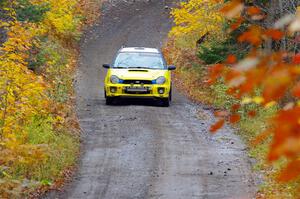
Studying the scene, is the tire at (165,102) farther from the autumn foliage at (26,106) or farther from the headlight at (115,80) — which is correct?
the autumn foliage at (26,106)

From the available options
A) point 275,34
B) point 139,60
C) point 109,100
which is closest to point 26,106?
point 109,100

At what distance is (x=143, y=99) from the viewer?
20500 mm

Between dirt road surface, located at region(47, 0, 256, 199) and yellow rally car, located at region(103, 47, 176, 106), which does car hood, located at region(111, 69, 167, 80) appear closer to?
yellow rally car, located at region(103, 47, 176, 106)

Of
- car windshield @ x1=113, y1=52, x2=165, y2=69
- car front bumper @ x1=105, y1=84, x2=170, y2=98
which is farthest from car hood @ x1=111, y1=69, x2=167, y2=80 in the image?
car windshield @ x1=113, y1=52, x2=165, y2=69

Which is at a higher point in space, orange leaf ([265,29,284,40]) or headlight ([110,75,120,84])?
orange leaf ([265,29,284,40])

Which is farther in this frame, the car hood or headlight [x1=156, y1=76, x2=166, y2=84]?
headlight [x1=156, y1=76, x2=166, y2=84]

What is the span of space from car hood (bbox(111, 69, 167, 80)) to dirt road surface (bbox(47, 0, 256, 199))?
89 cm

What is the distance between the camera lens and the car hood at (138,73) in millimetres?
19312

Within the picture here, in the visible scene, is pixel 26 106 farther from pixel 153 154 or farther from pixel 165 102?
pixel 165 102

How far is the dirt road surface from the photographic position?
10727 mm

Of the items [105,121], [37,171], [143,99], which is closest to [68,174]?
[37,171]

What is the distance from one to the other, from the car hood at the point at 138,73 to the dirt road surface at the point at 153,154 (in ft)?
2.91

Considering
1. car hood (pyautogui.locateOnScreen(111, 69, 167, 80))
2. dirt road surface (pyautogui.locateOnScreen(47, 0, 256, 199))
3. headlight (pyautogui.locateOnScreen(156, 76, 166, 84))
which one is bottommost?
dirt road surface (pyautogui.locateOnScreen(47, 0, 256, 199))

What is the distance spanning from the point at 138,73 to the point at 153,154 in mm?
6268
